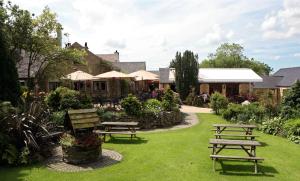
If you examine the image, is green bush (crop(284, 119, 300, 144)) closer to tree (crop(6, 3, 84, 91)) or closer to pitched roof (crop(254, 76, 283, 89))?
tree (crop(6, 3, 84, 91))

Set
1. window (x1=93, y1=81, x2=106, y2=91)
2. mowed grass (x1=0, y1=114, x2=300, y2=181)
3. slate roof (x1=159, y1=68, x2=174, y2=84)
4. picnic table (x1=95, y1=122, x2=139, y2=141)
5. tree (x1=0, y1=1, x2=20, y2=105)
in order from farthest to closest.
A: slate roof (x1=159, y1=68, x2=174, y2=84)
window (x1=93, y1=81, x2=106, y2=91)
picnic table (x1=95, y1=122, x2=139, y2=141)
tree (x1=0, y1=1, x2=20, y2=105)
mowed grass (x1=0, y1=114, x2=300, y2=181)

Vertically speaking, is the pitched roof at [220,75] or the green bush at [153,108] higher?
the pitched roof at [220,75]

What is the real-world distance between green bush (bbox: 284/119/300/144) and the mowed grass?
3.83 feet

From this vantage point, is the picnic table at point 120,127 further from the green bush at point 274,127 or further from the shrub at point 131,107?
the green bush at point 274,127

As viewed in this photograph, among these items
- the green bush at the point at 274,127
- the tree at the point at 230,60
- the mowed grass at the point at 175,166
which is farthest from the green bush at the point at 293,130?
the tree at the point at 230,60

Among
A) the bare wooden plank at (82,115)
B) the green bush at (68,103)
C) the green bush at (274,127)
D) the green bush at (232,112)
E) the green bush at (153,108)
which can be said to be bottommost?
the green bush at (274,127)

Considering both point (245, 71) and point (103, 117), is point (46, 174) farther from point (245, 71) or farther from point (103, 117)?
point (245, 71)

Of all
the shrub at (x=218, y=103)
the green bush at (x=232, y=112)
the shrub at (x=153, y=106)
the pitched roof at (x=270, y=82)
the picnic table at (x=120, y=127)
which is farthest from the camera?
the pitched roof at (x=270, y=82)

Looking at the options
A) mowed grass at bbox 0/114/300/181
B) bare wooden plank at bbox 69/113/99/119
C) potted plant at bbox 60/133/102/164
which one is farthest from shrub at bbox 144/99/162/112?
potted plant at bbox 60/133/102/164

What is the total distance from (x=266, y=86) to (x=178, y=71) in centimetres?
1753

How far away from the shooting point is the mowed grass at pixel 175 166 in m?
9.05

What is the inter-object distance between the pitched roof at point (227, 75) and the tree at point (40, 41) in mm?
17809

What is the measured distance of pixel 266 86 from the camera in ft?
154

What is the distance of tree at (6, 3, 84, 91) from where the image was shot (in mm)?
20219
